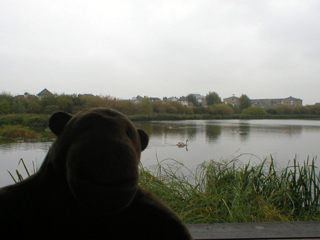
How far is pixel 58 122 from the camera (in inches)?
22.3

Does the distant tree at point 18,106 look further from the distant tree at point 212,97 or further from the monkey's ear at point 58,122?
the distant tree at point 212,97

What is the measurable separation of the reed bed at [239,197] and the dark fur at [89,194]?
54.0 inches

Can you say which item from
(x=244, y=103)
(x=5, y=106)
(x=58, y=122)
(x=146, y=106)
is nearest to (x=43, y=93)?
(x=5, y=106)

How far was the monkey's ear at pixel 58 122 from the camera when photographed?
558mm

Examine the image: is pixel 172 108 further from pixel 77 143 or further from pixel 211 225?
pixel 77 143

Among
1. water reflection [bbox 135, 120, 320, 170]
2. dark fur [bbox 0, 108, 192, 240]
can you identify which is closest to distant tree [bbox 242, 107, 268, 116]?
water reflection [bbox 135, 120, 320, 170]

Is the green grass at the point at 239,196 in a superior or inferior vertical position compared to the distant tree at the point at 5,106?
inferior

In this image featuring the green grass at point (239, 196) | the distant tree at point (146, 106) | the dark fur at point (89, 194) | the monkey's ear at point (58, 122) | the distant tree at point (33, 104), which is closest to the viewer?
the dark fur at point (89, 194)

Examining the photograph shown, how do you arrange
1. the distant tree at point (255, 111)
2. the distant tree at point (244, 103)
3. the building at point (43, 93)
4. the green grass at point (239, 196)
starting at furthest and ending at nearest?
the distant tree at point (244, 103), the distant tree at point (255, 111), the building at point (43, 93), the green grass at point (239, 196)

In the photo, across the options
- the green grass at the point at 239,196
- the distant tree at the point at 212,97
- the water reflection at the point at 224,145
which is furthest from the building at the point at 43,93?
the distant tree at the point at 212,97

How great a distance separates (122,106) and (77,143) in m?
2.38

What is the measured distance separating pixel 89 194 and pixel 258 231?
1.05m

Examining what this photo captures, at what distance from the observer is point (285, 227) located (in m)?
1.21

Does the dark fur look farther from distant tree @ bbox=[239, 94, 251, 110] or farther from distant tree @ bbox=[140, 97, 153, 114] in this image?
distant tree @ bbox=[239, 94, 251, 110]
